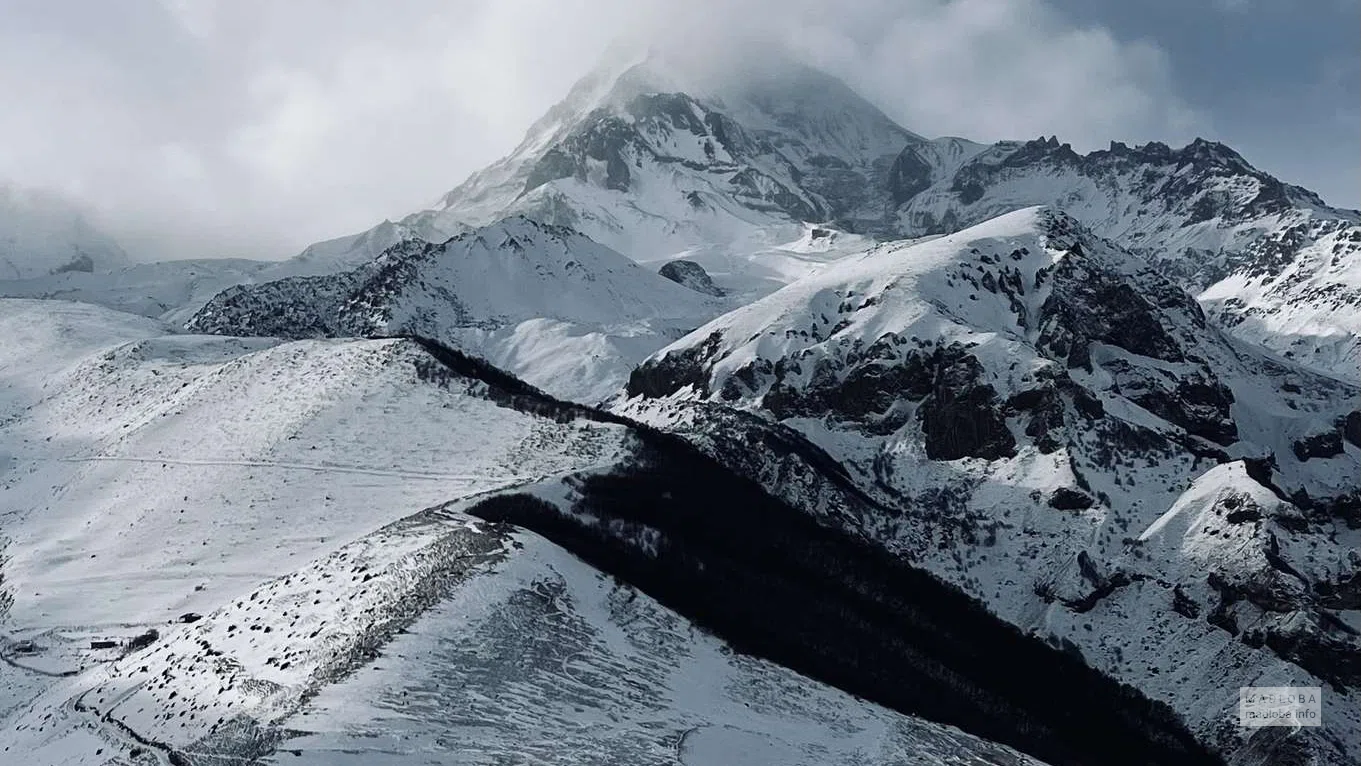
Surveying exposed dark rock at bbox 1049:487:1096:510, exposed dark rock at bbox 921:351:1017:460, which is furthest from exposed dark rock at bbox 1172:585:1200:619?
exposed dark rock at bbox 921:351:1017:460

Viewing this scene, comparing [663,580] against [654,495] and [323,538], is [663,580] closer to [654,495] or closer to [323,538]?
[654,495]

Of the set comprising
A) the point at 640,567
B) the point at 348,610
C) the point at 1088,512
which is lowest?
the point at 348,610

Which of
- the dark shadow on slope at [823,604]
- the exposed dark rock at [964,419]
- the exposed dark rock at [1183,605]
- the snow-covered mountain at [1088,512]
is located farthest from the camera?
the exposed dark rock at [964,419]

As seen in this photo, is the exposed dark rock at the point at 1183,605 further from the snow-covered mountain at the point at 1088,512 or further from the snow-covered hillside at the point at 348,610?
the snow-covered hillside at the point at 348,610

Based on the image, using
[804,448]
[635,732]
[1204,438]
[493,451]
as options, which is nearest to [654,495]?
[493,451]

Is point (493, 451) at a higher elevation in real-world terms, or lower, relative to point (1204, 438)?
lower

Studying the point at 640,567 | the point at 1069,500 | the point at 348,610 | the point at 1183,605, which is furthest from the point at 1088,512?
the point at 348,610

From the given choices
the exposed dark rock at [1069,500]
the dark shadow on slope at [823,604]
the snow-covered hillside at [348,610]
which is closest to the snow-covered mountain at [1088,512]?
the exposed dark rock at [1069,500]

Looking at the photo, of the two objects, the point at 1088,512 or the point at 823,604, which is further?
the point at 1088,512

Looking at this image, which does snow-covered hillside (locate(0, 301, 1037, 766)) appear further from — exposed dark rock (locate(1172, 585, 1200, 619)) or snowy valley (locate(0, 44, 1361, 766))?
exposed dark rock (locate(1172, 585, 1200, 619))

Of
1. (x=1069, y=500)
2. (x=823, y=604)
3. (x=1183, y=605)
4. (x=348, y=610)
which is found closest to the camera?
(x=348, y=610)

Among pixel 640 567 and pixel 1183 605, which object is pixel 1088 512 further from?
pixel 640 567
